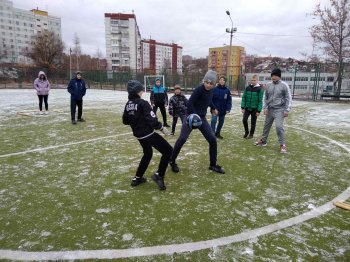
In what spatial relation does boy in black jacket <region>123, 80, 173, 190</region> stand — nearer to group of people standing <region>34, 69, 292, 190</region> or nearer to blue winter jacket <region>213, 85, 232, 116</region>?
group of people standing <region>34, 69, 292, 190</region>

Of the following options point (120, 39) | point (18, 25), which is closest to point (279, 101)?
point (120, 39)

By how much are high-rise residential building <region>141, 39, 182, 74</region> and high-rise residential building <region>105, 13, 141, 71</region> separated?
36.8 ft

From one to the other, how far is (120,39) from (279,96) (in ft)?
317

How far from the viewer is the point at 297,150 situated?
22.5 ft

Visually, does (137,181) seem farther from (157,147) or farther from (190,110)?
(190,110)

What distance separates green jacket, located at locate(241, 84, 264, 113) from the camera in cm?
783

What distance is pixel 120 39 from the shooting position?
9519 cm

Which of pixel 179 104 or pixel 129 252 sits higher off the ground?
pixel 179 104

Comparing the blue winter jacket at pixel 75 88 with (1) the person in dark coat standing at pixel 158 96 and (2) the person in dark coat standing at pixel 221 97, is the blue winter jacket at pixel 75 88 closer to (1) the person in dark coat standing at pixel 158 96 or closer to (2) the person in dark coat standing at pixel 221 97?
(1) the person in dark coat standing at pixel 158 96

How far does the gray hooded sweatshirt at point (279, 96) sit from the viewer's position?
6.46 m

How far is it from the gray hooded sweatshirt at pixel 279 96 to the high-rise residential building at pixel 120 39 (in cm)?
9075

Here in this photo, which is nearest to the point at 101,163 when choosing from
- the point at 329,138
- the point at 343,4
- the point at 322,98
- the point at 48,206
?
the point at 48,206

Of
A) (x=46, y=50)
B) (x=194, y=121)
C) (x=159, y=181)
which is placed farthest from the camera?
(x=46, y=50)

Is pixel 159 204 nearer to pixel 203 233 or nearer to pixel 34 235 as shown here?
pixel 203 233
